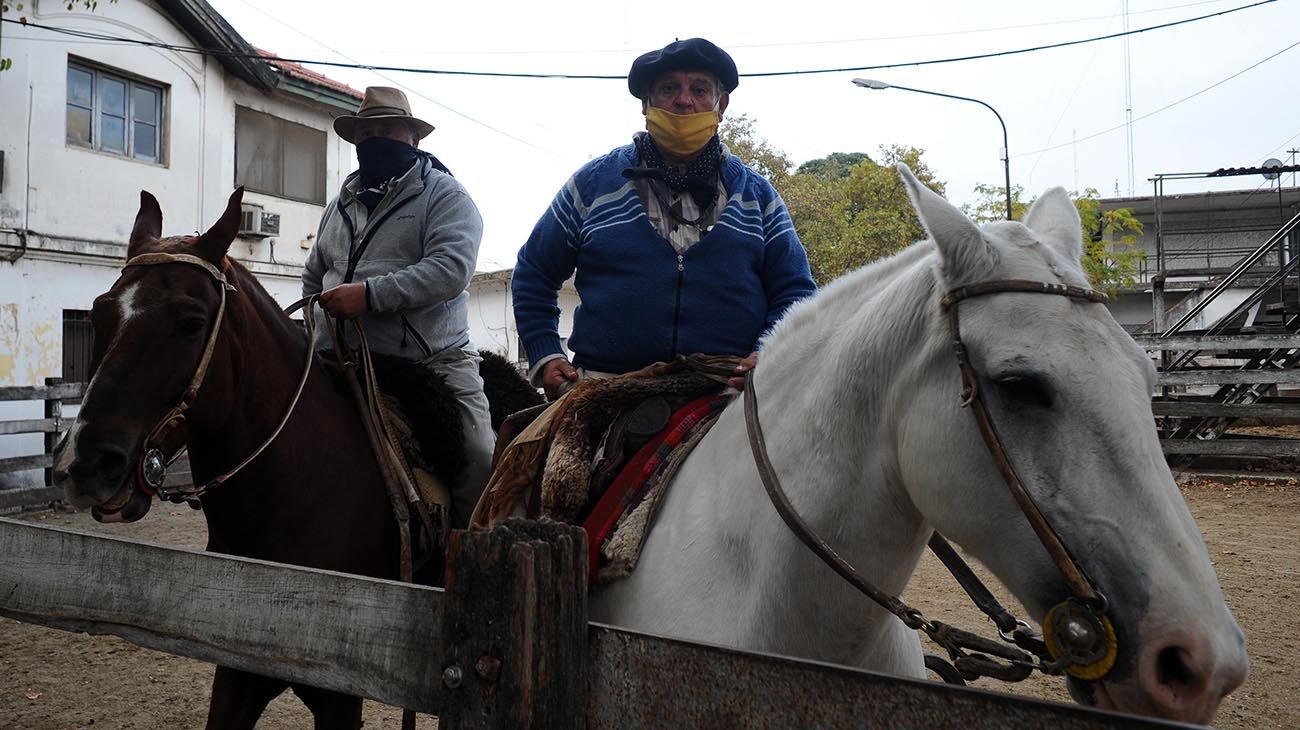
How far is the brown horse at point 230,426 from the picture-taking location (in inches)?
89.8

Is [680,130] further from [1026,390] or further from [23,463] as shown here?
[23,463]

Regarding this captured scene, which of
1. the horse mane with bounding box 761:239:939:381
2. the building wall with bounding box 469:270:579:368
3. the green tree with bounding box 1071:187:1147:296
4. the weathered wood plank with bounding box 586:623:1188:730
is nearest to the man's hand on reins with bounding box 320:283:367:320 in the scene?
the horse mane with bounding box 761:239:939:381

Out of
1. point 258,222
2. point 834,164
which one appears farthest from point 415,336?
point 834,164

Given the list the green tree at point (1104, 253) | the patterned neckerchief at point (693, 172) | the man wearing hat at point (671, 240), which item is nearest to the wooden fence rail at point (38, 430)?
the man wearing hat at point (671, 240)

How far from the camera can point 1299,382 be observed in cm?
1026

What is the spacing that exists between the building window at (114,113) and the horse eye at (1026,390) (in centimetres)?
1318

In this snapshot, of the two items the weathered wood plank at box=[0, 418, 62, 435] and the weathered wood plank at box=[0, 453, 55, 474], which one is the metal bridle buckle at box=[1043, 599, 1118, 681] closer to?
the weathered wood plank at box=[0, 453, 55, 474]

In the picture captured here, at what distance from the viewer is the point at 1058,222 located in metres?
1.84

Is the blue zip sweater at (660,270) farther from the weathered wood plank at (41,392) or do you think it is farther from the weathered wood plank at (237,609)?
the weathered wood plank at (41,392)

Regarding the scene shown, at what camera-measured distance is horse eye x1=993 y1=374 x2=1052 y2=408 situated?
1.43 metres

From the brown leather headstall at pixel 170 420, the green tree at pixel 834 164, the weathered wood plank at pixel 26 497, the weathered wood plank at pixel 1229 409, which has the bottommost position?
the weathered wood plank at pixel 26 497

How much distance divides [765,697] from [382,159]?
9.82 ft

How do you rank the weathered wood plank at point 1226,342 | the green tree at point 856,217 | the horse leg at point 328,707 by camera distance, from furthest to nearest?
1. the green tree at point 856,217
2. the weathered wood plank at point 1226,342
3. the horse leg at point 328,707

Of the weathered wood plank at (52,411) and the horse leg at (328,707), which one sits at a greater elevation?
the weathered wood plank at (52,411)
